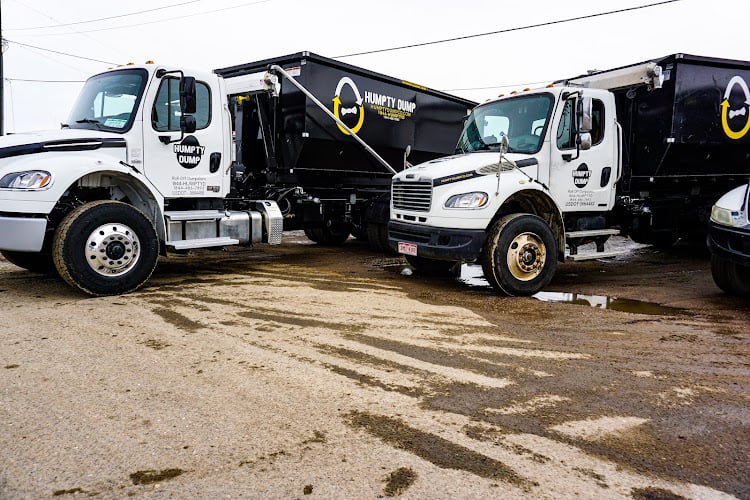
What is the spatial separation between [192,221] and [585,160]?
563 centimetres

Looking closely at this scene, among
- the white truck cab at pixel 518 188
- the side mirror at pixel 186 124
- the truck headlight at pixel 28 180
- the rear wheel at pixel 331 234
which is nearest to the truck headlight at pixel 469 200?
the white truck cab at pixel 518 188

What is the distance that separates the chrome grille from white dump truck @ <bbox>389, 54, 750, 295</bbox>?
0.02 m

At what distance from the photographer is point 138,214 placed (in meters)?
A: 6.65

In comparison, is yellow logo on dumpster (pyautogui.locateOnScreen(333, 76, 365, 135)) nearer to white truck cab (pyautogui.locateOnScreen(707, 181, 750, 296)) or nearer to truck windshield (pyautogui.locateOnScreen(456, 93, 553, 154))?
truck windshield (pyautogui.locateOnScreen(456, 93, 553, 154))

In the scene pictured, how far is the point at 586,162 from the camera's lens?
25.3 ft

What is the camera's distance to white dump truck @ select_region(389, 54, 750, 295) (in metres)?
6.89

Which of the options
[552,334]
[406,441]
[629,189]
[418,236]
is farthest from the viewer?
[629,189]

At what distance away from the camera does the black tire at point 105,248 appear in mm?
6078

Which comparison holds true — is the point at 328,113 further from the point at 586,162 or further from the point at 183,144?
the point at 586,162

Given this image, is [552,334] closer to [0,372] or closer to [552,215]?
[552,215]

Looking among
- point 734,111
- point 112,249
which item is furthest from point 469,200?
point 734,111

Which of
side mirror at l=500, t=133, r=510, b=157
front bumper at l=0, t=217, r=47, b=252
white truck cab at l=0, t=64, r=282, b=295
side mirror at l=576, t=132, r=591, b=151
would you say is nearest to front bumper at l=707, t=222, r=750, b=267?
side mirror at l=576, t=132, r=591, b=151

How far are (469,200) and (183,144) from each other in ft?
13.0

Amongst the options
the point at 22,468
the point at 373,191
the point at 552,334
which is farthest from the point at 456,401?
the point at 373,191
